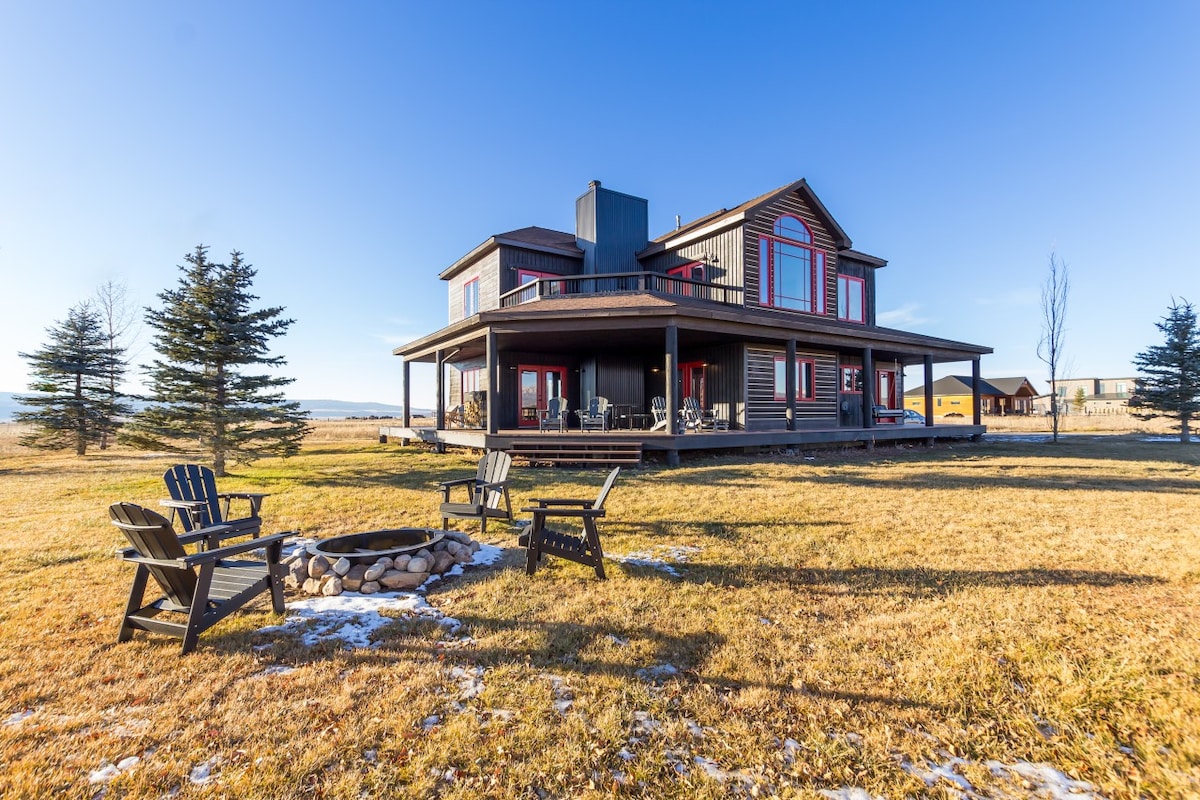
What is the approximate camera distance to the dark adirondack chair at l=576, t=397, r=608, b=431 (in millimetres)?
14000

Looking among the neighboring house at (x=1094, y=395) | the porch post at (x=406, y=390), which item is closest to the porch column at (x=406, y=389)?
the porch post at (x=406, y=390)

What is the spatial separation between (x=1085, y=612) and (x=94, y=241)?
1165 inches

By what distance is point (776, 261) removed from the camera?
16.5m

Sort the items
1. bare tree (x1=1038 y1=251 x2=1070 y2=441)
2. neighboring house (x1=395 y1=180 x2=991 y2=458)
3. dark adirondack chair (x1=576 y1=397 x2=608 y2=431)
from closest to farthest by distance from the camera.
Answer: dark adirondack chair (x1=576 y1=397 x2=608 y2=431)
neighboring house (x1=395 y1=180 x2=991 y2=458)
bare tree (x1=1038 y1=251 x2=1070 y2=441)

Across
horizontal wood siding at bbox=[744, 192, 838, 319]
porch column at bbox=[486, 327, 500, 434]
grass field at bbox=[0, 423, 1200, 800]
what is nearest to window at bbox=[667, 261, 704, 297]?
horizontal wood siding at bbox=[744, 192, 838, 319]

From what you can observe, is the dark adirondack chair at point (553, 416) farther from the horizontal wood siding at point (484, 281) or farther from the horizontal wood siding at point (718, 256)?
the horizontal wood siding at point (718, 256)

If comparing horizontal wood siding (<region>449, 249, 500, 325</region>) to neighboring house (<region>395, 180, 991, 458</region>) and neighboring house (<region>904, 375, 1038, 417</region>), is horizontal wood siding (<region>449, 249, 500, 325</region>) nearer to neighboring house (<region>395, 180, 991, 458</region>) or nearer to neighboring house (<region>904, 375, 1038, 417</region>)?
neighboring house (<region>395, 180, 991, 458</region>)

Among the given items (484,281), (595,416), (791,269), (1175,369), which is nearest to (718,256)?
(791,269)

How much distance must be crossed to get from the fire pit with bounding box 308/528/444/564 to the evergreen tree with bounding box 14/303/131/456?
829 inches

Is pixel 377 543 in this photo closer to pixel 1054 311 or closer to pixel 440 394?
pixel 440 394

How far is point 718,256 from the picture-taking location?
1642 centimetres

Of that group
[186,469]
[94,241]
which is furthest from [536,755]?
[94,241]

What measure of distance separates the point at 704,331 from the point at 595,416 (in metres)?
3.93

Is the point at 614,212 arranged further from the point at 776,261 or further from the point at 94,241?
the point at 94,241
